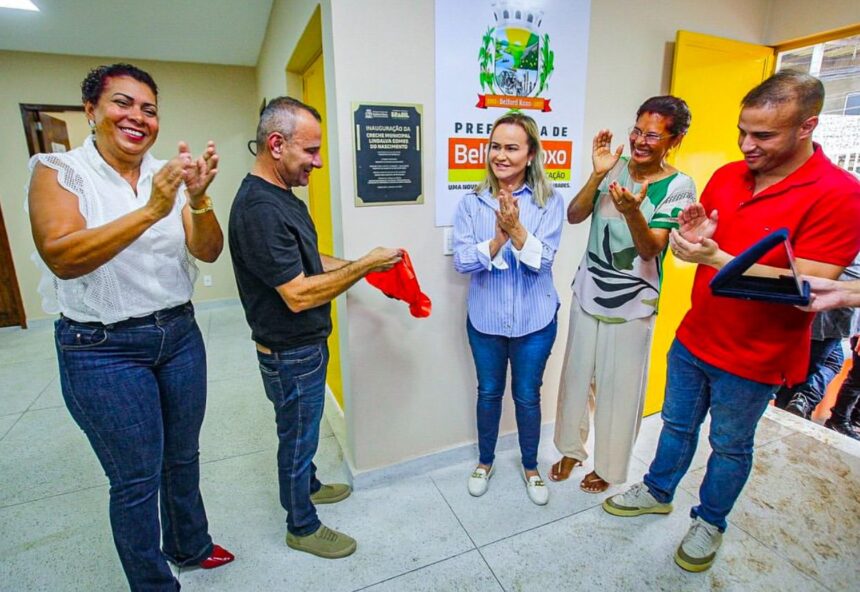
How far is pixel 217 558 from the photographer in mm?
1657

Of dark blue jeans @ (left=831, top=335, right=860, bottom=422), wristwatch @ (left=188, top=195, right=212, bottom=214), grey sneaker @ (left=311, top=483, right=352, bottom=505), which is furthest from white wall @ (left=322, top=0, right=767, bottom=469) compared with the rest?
dark blue jeans @ (left=831, top=335, right=860, bottom=422)

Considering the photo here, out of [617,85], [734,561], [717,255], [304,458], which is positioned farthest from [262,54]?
[734,561]

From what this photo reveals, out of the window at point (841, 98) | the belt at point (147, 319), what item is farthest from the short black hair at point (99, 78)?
the window at point (841, 98)

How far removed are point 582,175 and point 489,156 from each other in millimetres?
698

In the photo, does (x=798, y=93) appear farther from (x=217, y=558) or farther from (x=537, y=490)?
(x=217, y=558)

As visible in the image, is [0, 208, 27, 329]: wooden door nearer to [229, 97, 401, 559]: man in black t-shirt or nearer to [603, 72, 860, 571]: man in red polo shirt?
[229, 97, 401, 559]: man in black t-shirt

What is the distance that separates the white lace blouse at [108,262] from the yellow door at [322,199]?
121cm

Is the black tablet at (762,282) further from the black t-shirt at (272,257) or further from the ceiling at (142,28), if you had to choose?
the ceiling at (142,28)

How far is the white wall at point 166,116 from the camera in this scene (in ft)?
13.4

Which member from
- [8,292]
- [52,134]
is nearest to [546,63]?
[52,134]

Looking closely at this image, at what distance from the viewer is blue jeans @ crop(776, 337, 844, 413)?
276 centimetres

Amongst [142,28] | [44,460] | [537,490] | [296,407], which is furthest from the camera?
[142,28]

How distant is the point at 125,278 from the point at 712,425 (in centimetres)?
190

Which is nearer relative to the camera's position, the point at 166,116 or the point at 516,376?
the point at 516,376
